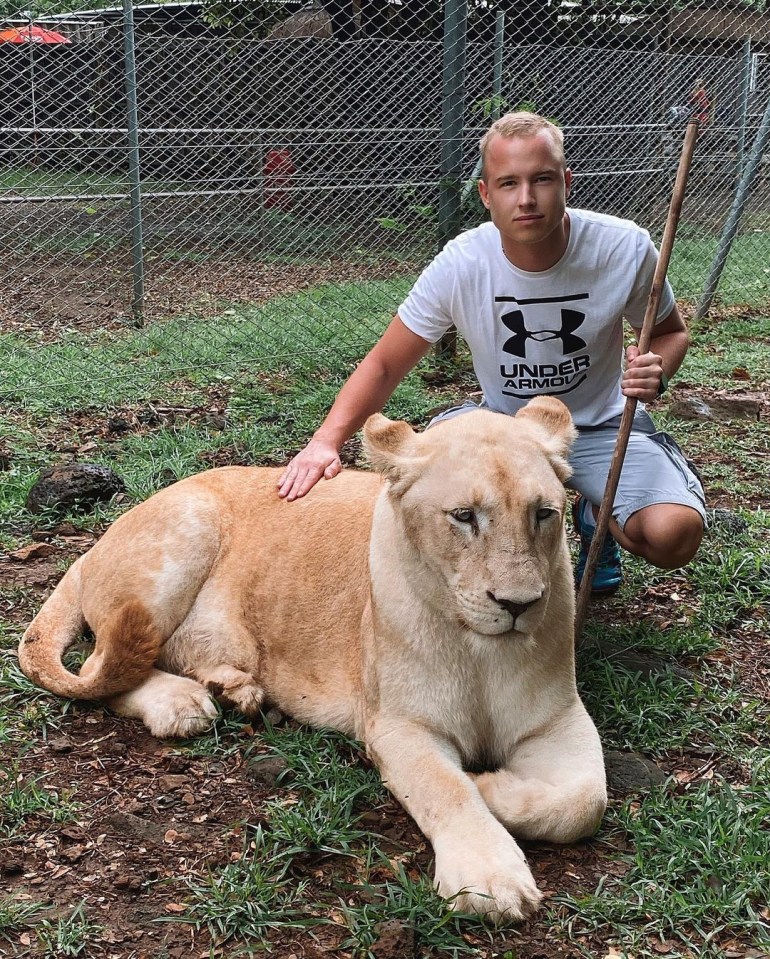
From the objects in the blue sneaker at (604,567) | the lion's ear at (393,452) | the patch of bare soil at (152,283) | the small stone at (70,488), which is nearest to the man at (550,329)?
the blue sneaker at (604,567)

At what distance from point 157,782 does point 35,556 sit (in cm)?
169

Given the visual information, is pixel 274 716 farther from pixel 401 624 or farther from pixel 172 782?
pixel 401 624

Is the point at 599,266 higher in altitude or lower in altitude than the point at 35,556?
higher

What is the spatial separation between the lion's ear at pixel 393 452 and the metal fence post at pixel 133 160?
4.15m

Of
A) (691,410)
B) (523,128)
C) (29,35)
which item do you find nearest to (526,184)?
(523,128)

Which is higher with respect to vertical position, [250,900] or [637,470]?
[637,470]

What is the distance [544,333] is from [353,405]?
72 cm

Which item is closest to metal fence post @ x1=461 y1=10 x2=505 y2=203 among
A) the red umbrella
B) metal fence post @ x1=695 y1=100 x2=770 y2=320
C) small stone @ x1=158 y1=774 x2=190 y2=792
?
metal fence post @ x1=695 y1=100 x2=770 y2=320

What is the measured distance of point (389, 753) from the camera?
286 cm

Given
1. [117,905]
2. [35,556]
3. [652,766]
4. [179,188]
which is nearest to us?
[117,905]

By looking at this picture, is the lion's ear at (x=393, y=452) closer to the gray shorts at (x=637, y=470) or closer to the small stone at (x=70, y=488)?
the gray shorts at (x=637, y=470)

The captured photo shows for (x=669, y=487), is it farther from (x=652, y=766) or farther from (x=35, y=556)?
(x=35, y=556)

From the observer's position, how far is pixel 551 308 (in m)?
3.71

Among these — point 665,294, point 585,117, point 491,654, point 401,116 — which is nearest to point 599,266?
point 665,294
